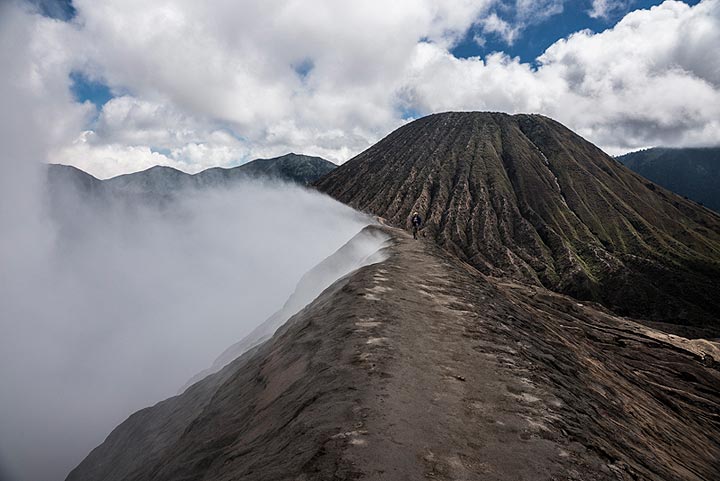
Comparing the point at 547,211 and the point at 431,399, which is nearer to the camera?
the point at 431,399

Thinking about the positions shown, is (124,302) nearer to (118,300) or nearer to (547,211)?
(118,300)

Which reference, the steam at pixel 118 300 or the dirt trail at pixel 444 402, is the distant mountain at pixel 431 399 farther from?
the steam at pixel 118 300

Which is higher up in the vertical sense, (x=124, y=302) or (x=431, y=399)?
(x=431, y=399)

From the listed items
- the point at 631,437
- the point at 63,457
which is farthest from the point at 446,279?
the point at 63,457

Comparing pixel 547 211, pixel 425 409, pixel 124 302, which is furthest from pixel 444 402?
pixel 124 302

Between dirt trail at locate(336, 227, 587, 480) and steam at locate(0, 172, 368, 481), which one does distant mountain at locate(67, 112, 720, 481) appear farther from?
steam at locate(0, 172, 368, 481)

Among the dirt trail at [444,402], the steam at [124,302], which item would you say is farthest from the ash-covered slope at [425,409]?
the steam at [124,302]

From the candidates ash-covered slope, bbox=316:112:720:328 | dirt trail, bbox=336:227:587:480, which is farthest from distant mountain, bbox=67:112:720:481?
ash-covered slope, bbox=316:112:720:328

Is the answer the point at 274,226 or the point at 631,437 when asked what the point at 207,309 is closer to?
the point at 274,226

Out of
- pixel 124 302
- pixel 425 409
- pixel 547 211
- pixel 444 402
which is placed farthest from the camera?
pixel 124 302
